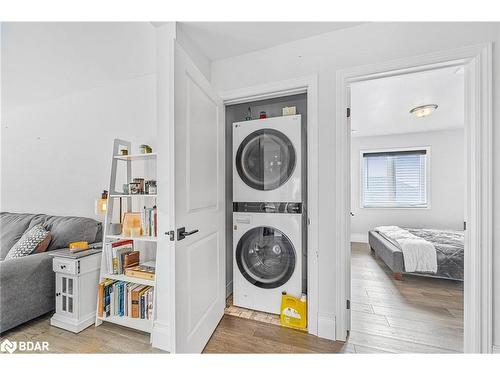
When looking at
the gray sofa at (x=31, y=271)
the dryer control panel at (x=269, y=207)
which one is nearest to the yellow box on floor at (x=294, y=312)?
the dryer control panel at (x=269, y=207)

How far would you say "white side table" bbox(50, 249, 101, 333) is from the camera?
5.92 feet

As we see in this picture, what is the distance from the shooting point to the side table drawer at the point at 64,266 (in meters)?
1.80

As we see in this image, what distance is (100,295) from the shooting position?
1855 mm

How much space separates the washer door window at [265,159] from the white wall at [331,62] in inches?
13.9

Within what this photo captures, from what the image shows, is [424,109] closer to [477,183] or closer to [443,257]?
[443,257]

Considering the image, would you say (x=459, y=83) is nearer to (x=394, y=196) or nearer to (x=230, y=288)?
(x=394, y=196)

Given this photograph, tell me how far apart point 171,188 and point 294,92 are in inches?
52.2

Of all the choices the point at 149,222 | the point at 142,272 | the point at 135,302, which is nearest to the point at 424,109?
the point at 149,222

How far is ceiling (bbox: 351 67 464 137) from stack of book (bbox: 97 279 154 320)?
260 centimetres

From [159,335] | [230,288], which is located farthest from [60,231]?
[230,288]

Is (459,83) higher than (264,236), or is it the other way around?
(459,83)

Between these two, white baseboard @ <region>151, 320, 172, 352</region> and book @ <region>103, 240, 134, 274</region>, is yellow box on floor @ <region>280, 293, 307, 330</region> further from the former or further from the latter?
book @ <region>103, 240, 134, 274</region>

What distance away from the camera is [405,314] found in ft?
6.75

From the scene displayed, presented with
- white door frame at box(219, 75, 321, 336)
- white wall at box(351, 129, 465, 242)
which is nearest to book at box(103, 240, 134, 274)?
white door frame at box(219, 75, 321, 336)
